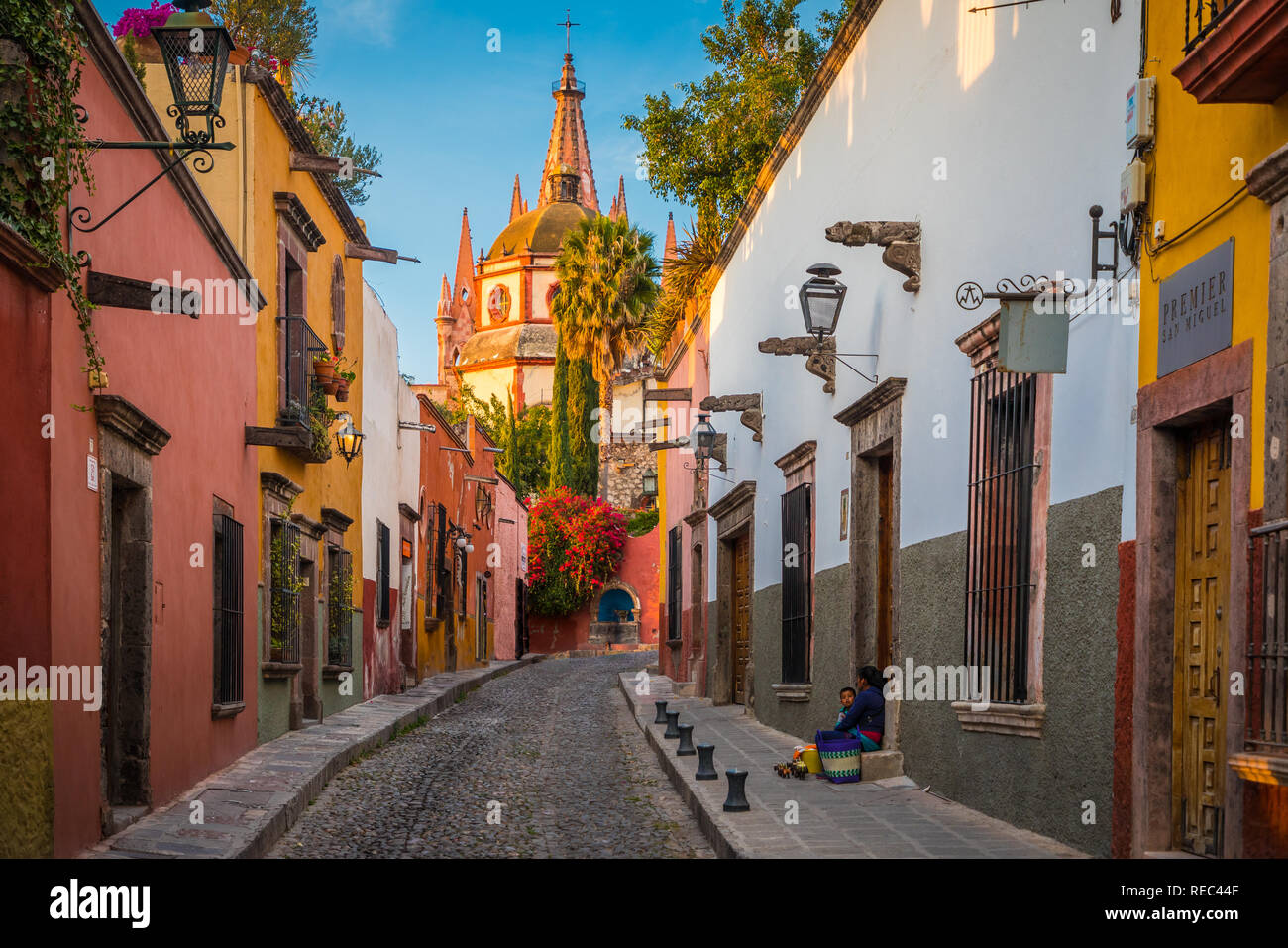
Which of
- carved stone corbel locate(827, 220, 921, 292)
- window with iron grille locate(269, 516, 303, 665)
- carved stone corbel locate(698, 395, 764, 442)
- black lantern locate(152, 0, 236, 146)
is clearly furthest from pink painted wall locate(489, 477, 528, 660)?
black lantern locate(152, 0, 236, 146)

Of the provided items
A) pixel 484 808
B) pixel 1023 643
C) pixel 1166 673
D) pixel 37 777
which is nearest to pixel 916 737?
pixel 1023 643

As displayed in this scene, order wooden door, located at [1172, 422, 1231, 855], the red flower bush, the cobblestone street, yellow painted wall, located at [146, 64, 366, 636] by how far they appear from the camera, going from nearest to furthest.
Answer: wooden door, located at [1172, 422, 1231, 855], the cobblestone street, yellow painted wall, located at [146, 64, 366, 636], the red flower bush

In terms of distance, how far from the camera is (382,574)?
19.3m

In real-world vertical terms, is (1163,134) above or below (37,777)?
above

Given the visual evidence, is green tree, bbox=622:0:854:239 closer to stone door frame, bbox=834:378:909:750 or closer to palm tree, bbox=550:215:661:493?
palm tree, bbox=550:215:661:493

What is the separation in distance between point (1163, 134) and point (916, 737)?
15.5 feet

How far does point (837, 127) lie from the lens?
12.2m

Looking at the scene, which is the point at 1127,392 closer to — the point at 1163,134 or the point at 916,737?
the point at 1163,134

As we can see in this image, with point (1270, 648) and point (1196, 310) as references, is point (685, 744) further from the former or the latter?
point (1270, 648)

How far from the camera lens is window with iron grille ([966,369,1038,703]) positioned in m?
7.44

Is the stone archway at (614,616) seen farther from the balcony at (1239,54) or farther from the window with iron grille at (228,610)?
the balcony at (1239,54)

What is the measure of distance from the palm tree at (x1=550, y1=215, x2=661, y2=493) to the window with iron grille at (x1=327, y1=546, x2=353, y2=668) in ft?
72.0

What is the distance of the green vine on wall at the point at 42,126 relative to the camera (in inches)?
236

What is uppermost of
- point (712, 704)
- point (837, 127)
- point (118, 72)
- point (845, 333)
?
point (837, 127)
